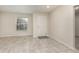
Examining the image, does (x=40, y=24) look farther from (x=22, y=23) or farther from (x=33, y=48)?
(x=33, y=48)

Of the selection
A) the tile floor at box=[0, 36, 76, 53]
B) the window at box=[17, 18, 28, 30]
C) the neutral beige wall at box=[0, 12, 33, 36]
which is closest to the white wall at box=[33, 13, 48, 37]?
the neutral beige wall at box=[0, 12, 33, 36]

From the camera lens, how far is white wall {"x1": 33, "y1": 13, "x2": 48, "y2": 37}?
8.56m

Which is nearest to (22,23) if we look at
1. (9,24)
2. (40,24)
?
(9,24)

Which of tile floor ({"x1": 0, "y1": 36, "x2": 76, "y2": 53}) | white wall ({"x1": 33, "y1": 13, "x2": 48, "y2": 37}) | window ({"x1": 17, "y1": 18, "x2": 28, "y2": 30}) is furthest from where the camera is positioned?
window ({"x1": 17, "y1": 18, "x2": 28, "y2": 30})

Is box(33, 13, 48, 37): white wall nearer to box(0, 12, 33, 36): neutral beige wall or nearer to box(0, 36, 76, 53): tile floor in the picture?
box(0, 12, 33, 36): neutral beige wall

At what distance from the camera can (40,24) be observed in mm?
8711

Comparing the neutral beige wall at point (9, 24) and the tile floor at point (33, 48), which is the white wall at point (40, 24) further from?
the tile floor at point (33, 48)

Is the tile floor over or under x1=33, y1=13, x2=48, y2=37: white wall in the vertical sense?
under

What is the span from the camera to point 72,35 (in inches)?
173

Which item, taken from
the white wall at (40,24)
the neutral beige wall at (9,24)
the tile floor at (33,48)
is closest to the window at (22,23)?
the neutral beige wall at (9,24)
